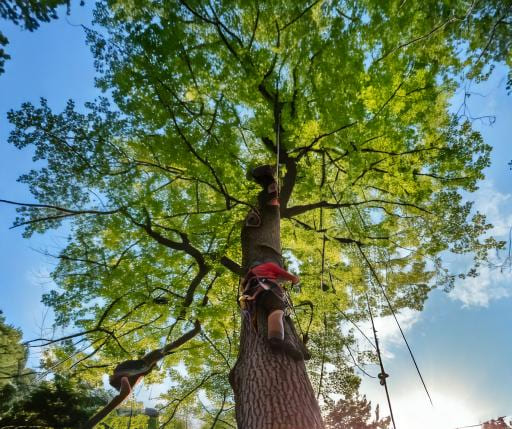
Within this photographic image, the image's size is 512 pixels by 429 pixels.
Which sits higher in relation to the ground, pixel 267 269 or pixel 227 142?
pixel 227 142

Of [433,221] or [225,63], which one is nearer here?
[225,63]

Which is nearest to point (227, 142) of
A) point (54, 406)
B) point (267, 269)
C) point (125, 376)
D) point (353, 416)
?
point (267, 269)

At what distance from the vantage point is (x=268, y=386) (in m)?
2.30

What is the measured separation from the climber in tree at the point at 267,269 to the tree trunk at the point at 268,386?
12 cm

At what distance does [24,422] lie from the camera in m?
6.84

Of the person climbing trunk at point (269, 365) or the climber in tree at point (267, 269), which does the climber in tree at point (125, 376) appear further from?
the climber in tree at point (267, 269)

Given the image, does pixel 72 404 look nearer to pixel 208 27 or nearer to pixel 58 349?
pixel 58 349

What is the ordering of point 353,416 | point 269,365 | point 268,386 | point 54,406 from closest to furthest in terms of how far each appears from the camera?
point 268,386 → point 269,365 → point 54,406 → point 353,416

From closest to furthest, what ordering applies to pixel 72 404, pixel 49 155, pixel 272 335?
1. pixel 272 335
2. pixel 49 155
3. pixel 72 404

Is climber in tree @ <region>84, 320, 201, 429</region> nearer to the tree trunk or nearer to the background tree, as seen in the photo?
the tree trunk

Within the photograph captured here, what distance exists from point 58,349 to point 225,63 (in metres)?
6.12

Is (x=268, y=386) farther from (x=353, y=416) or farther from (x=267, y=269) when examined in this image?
(x=353, y=416)

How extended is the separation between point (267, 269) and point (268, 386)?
1.11 m

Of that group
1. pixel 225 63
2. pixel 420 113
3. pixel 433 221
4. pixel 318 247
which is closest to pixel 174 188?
pixel 225 63
